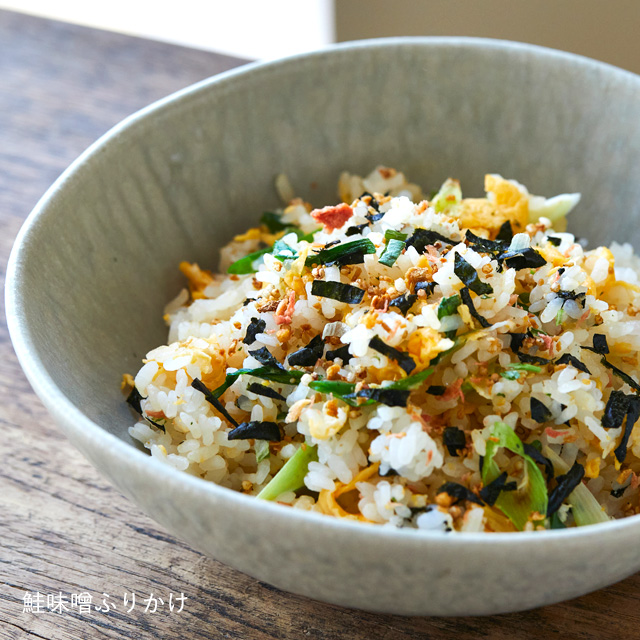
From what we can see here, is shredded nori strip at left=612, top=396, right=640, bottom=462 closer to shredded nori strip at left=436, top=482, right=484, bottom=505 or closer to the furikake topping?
shredded nori strip at left=436, top=482, right=484, bottom=505

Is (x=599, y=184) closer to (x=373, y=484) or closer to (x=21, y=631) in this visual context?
(x=373, y=484)

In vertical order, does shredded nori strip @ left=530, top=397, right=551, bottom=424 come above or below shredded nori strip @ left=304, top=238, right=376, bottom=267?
below

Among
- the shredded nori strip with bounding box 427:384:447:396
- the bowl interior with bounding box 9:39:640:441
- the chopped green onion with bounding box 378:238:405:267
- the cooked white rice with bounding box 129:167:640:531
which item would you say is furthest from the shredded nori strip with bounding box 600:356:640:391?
the bowl interior with bounding box 9:39:640:441

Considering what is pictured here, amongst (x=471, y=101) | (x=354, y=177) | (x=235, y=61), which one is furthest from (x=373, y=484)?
(x=235, y=61)

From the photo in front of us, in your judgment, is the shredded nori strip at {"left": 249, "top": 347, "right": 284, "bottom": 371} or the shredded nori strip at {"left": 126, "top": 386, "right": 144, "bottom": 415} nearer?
the shredded nori strip at {"left": 249, "top": 347, "right": 284, "bottom": 371}

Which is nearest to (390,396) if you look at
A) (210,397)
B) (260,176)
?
(210,397)

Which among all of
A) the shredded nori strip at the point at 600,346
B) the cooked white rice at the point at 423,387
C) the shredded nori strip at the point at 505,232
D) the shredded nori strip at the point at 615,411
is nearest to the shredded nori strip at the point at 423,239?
the cooked white rice at the point at 423,387
